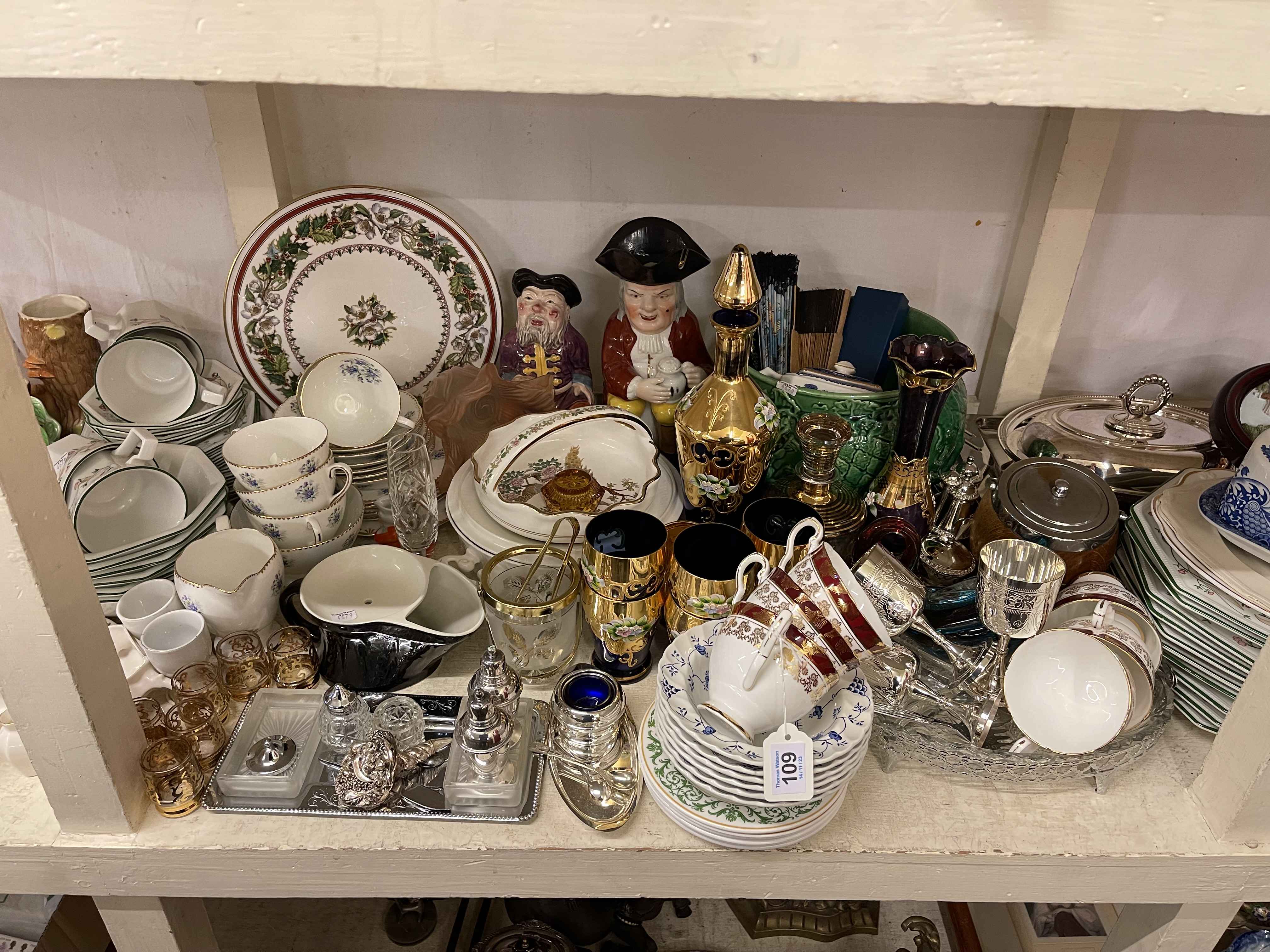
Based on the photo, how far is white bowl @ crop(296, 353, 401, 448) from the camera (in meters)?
1.03

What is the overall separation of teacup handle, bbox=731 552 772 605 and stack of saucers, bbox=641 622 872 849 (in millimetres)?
48

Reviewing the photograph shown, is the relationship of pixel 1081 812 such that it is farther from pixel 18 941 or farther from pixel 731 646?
pixel 18 941

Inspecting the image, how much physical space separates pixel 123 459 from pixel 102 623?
0.32m

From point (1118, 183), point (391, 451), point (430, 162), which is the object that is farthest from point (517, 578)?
point (1118, 183)

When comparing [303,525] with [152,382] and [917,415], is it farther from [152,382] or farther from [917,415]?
[917,415]

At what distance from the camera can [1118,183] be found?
1042 mm

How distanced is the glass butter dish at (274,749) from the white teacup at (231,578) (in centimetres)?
7

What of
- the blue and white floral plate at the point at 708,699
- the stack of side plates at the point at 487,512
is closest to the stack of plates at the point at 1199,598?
the blue and white floral plate at the point at 708,699

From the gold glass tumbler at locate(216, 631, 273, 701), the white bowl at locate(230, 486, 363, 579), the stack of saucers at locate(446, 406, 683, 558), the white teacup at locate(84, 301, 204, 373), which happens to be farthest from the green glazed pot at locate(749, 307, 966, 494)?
the white teacup at locate(84, 301, 204, 373)

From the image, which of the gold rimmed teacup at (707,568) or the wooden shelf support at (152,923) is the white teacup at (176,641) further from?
the gold rimmed teacup at (707,568)

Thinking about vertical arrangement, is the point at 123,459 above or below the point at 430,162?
below

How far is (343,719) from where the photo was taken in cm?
77

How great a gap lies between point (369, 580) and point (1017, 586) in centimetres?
61

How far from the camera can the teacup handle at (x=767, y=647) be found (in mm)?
689
